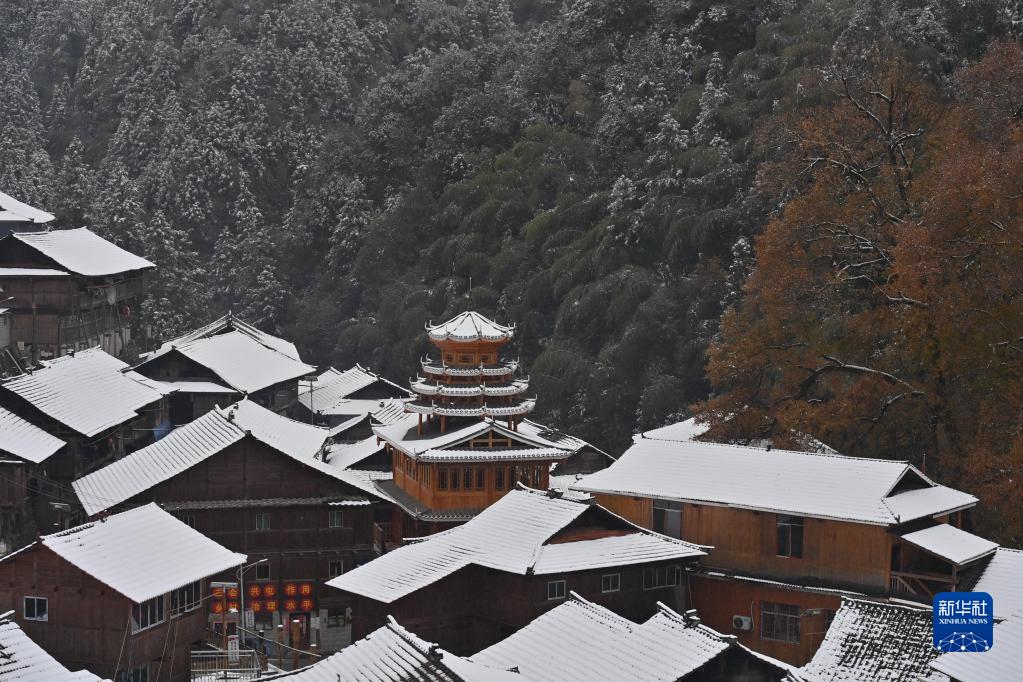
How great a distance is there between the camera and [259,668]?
107ft

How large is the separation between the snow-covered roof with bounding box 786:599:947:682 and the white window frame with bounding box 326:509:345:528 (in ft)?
50.7

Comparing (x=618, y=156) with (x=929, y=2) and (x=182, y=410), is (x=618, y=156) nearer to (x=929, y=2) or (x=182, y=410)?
(x=929, y=2)

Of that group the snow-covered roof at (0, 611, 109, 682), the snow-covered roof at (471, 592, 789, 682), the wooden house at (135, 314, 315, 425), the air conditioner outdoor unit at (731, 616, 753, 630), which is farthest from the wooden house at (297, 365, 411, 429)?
the snow-covered roof at (0, 611, 109, 682)

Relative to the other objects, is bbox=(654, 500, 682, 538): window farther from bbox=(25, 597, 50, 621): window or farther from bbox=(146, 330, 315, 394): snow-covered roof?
bbox=(146, 330, 315, 394): snow-covered roof

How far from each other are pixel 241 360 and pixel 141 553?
100 feet

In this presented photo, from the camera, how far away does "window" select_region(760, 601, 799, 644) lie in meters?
34.1

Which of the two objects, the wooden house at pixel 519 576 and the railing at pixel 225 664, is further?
Result: the wooden house at pixel 519 576

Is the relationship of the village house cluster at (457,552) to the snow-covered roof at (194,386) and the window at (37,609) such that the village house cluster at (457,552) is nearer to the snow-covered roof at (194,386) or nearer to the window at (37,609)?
the window at (37,609)

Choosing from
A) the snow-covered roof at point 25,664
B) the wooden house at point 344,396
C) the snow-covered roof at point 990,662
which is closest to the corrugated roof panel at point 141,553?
the snow-covered roof at point 25,664

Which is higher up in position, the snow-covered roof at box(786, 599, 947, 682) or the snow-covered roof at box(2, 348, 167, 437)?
the snow-covered roof at box(2, 348, 167, 437)

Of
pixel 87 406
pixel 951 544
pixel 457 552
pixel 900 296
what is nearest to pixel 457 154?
pixel 87 406

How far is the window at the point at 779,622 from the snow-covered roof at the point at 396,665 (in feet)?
34.4

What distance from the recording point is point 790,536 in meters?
34.4

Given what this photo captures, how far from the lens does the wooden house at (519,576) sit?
3294 cm
